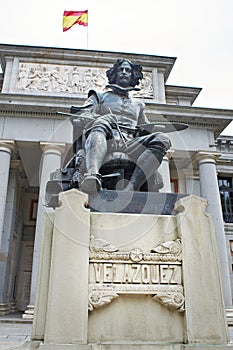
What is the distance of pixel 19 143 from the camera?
18.6 metres

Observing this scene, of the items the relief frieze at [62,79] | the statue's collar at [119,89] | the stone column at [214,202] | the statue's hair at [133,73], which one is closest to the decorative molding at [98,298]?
the statue's collar at [119,89]

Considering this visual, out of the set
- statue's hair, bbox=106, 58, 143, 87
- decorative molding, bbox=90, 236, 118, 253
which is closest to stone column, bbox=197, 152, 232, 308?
statue's hair, bbox=106, 58, 143, 87

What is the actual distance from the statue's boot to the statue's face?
1763 mm

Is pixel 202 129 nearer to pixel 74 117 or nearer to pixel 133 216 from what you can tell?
pixel 74 117

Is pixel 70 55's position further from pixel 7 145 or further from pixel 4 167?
pixel 4 167

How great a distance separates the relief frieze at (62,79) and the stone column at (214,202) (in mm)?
5563

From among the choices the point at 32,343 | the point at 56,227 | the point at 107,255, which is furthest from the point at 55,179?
the point at 32,343

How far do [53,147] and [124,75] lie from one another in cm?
1260

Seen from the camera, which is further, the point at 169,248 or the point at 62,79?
the point at 62,79

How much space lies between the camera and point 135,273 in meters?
3.42

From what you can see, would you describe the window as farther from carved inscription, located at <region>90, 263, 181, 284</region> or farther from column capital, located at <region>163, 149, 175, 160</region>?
carved inscription, located at <region>90, 263, 181, 284</region>

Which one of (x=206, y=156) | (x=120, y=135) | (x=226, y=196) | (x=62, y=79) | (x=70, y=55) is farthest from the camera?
(x=226, y=196)

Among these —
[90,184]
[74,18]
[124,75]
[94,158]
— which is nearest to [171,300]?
[90,184]

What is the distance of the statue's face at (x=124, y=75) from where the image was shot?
5.80m
